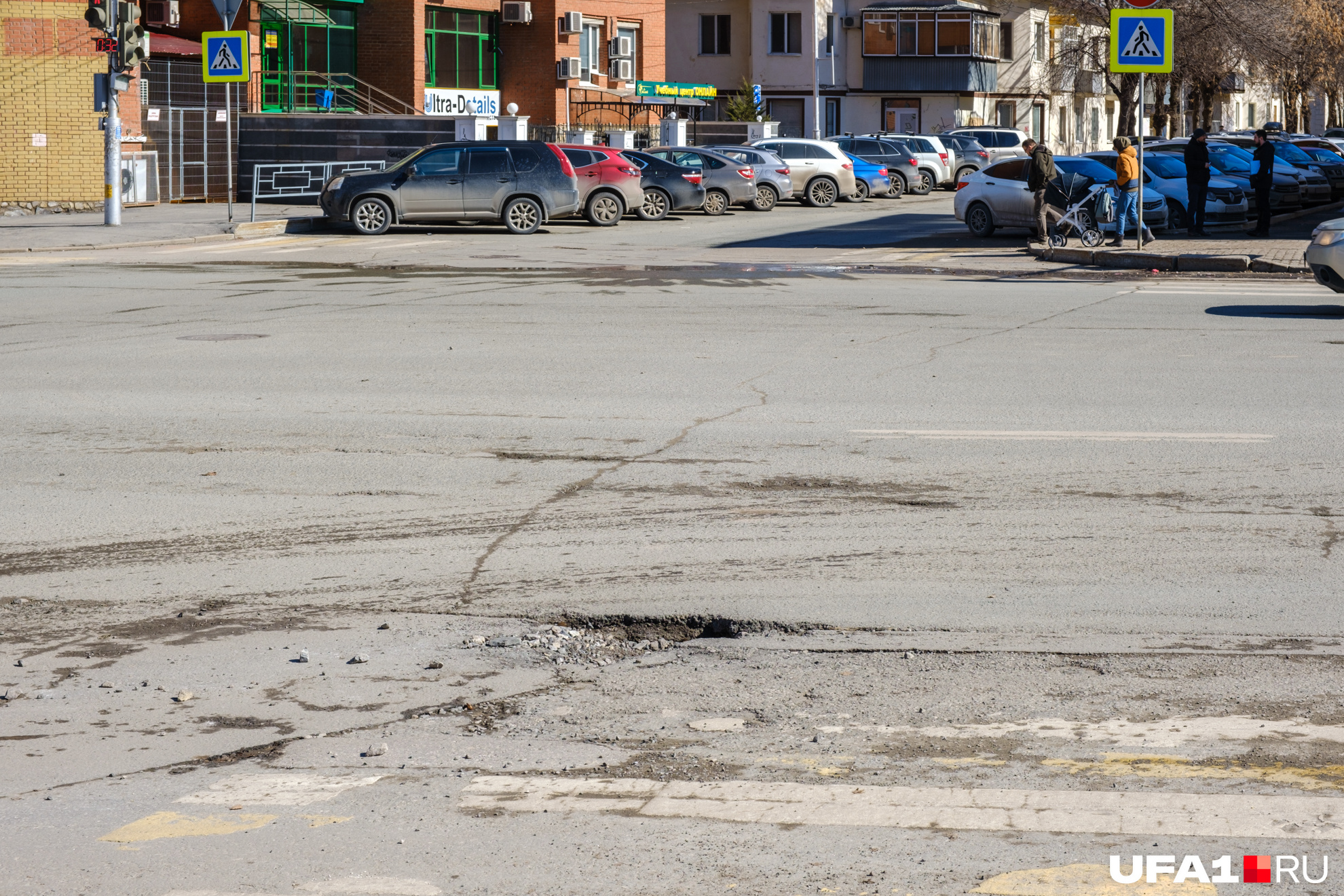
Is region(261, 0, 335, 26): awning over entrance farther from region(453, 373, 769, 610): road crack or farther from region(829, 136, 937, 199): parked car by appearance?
region(453, 373, 769, 610): road crack

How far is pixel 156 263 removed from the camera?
2236cm

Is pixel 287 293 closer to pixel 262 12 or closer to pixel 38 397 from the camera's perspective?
pixel 38 397

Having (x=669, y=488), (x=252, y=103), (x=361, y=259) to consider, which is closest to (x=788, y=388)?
(x=669, y=488)

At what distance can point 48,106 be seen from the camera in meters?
31.9

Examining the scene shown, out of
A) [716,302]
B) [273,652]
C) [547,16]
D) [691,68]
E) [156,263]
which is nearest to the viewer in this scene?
[273,652]

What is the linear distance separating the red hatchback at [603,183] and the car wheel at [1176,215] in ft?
34.4

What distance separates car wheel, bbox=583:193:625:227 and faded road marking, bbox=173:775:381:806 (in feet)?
88.0

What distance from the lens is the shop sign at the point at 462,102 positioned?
1868 inches

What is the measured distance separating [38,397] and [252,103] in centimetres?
3437

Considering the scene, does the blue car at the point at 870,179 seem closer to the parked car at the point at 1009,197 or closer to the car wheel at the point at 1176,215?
the parked car at the point at 1009,197

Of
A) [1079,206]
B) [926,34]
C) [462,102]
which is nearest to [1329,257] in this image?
[1079,206]

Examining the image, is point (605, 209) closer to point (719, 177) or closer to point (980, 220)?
point (719, 177)

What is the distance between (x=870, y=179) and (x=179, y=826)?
3782cm

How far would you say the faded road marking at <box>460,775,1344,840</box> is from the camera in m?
4.04
